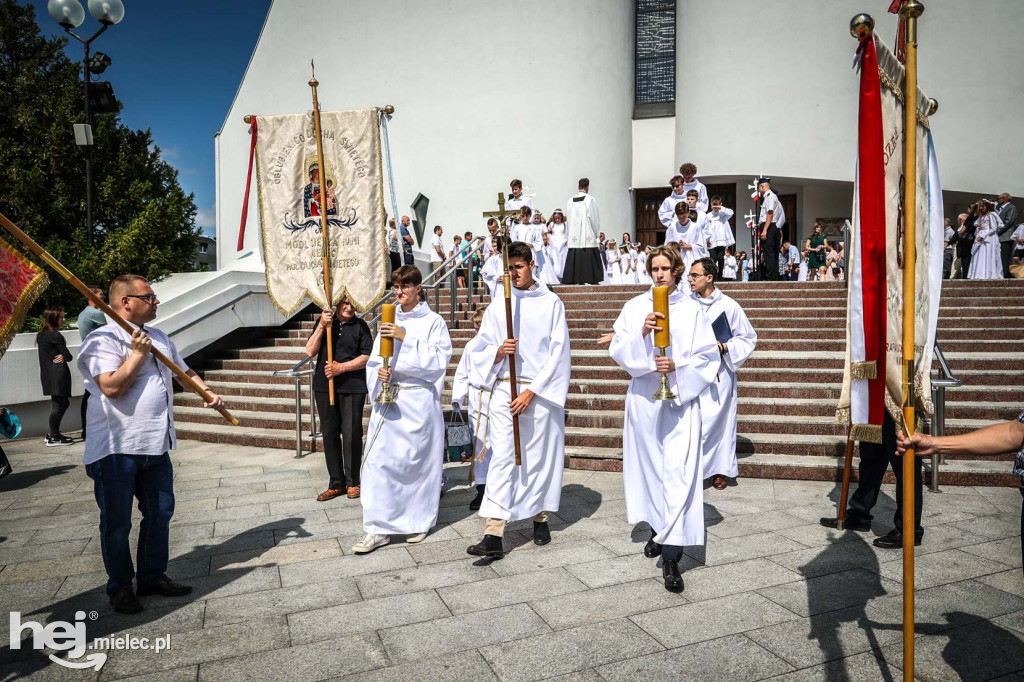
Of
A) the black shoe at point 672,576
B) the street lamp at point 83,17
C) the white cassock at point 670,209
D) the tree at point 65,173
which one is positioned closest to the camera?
the black shoe at point 672,576

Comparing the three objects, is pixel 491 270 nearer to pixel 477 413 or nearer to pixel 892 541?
pixel 477 413

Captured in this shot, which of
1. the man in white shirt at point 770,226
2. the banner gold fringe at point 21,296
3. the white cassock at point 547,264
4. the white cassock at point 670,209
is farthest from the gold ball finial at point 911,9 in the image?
the white cassock at point 547,264

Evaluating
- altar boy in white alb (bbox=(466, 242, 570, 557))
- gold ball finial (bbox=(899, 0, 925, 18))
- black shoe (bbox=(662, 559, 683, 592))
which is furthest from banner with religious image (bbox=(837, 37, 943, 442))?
altar boy in white alb (bbox=(466, 242, 570, 557))

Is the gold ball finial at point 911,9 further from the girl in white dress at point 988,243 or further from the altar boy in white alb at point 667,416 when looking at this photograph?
the girl in white dress at point 988,243

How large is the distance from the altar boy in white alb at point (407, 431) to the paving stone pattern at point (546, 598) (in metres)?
0.23

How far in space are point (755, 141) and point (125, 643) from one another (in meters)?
22.1

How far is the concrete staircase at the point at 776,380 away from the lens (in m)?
7.29

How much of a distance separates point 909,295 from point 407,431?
3.48m

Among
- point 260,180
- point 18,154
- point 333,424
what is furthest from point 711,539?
point 18,154

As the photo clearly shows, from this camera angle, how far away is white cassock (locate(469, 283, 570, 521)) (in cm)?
496

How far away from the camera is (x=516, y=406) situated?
4875 millimetres

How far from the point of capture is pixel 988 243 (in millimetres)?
15242

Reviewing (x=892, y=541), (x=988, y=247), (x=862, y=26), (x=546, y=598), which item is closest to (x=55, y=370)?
(x=546, y=598)

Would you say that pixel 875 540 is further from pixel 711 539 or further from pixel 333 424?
pixel 333 424
